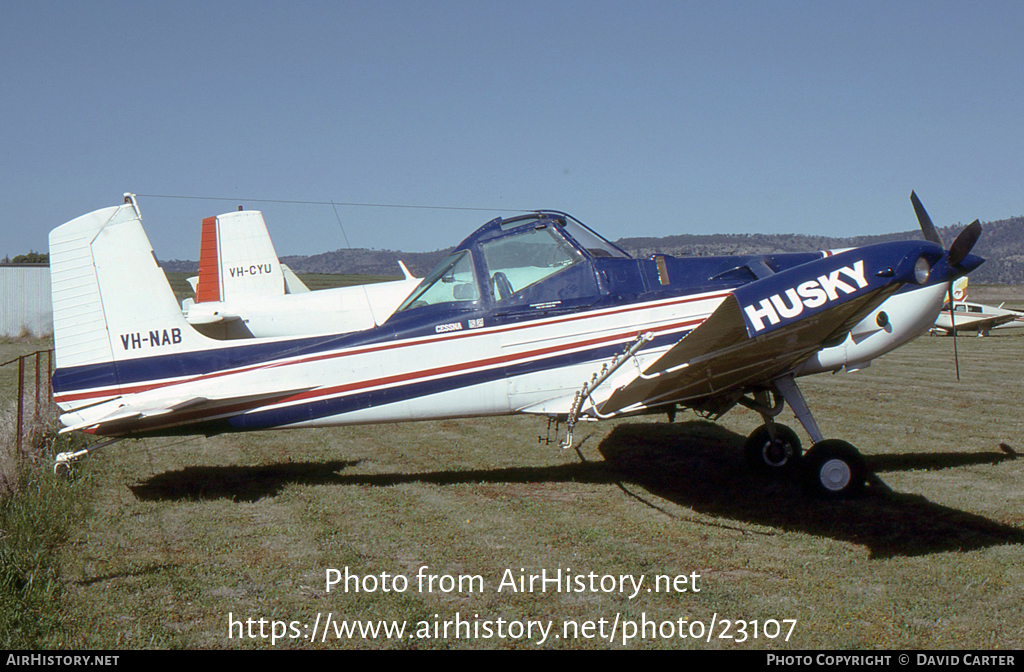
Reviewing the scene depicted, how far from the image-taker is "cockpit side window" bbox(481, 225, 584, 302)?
614 cm

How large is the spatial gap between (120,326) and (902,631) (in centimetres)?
627

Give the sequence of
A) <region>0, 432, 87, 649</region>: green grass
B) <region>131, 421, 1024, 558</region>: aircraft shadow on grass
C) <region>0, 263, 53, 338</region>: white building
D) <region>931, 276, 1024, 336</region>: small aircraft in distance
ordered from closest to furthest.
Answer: <region>0, 432, 87, 649</region>: green grass, <region>131, 421, 1024, 558</region>: aircraft shadow on grass, <region>931, 276, 1024, 336</region>: small aircraft in distance, <region>0, 263, 53, 338</region>: white building

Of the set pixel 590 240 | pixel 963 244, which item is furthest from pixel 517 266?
pixel 963 244

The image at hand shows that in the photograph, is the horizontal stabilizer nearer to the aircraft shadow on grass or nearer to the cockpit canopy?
the aircraft shadow on grass

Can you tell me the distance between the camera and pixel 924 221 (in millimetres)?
6539

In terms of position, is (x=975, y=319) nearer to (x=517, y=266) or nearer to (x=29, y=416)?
(x=517, y=266)

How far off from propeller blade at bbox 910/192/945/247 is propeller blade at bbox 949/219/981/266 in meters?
1.12

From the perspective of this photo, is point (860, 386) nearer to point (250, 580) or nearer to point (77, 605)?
point (250, 580)

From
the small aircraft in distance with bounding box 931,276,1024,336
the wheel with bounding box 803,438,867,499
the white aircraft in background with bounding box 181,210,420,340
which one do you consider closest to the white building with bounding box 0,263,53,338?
the white aircraft in background with bounding box 181,210,420,340

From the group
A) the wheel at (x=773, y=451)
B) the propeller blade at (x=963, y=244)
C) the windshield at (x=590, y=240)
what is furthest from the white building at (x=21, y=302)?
the propeller blade at (x=963, y=244)

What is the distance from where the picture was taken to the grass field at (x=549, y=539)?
389cm

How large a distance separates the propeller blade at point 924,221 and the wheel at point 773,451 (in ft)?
7.39

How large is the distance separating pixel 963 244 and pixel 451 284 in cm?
408

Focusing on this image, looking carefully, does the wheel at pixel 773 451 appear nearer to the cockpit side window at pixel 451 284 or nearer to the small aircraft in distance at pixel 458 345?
the small aircraft in distance at pixel 458 345
